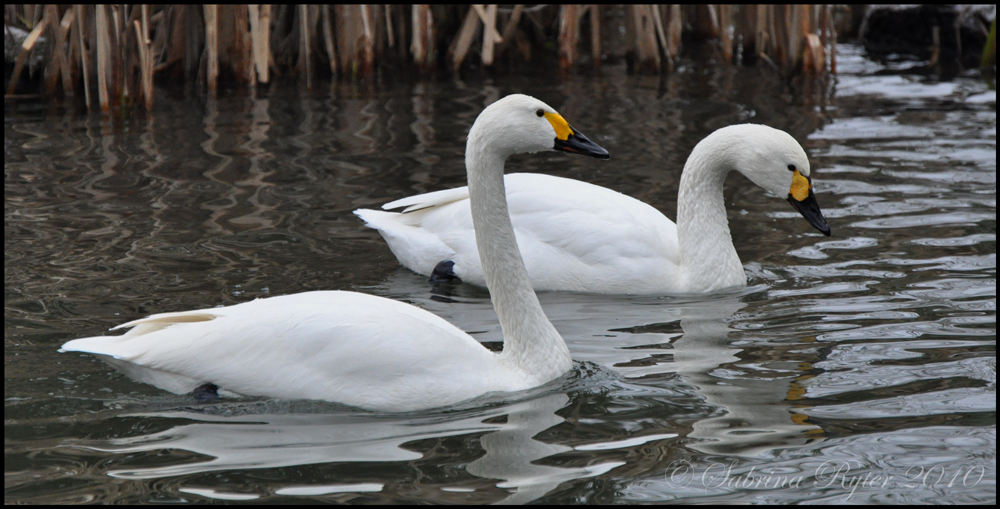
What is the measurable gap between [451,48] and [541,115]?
8535 millimetres

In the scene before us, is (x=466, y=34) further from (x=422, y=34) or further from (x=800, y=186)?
(x=800, y=186)

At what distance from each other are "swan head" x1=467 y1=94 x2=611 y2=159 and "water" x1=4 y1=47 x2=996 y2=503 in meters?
1.01

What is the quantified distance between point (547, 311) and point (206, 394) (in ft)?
6.88

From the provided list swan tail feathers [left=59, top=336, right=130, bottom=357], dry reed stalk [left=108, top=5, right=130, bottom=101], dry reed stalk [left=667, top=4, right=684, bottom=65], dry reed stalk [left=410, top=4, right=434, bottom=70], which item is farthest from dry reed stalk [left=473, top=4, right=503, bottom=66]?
swan tail feathers [left=59, top=336, right=130, bottom=357]

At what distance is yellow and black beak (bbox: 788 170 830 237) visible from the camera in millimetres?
5863

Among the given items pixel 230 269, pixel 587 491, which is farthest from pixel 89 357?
pixel 587 491

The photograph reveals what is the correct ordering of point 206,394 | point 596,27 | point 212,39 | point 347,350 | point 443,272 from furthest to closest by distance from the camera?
point 596,27
point 212,39
point 443,272
point 206,394
point 347,350

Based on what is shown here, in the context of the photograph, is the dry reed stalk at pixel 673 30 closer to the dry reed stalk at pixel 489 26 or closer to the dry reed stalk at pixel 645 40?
the dry reed stalk at pixel 645 40

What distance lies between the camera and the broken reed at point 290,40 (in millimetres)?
9750

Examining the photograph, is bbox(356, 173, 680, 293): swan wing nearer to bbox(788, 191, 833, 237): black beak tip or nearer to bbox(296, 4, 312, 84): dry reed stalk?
bbox(788, 191, 833, 237): black beak tip

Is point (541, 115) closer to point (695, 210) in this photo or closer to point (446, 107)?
point (695, 210)

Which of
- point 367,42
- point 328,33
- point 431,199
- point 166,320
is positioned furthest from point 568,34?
point 166,320

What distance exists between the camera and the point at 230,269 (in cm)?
606

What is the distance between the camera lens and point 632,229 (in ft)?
19.8
